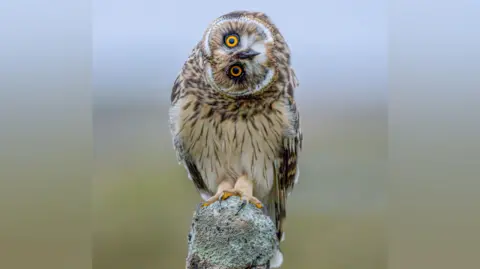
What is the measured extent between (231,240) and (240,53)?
17.6 inches

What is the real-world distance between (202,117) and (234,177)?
209 millimetres

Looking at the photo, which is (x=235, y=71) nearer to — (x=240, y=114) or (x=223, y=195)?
(x=240, y=114)

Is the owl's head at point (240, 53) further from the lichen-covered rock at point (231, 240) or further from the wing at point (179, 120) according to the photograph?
the lichen-covered rock at point (231, 240)

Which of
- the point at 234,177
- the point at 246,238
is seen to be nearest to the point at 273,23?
the point at 234,177

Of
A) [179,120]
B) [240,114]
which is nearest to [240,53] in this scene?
[240,114]

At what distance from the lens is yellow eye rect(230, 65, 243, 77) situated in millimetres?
986

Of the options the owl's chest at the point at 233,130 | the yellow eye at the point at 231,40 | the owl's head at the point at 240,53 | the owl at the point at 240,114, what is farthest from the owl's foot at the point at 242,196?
the yellow eye at the point at 231,40

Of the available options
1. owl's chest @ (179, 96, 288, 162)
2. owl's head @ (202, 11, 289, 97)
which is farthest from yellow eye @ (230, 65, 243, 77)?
owl's chest @ (179, 96, 288, 162)

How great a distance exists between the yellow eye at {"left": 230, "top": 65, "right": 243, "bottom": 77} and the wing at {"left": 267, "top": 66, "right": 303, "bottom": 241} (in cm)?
17

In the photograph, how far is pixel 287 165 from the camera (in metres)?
1.18

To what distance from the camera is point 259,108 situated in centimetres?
108

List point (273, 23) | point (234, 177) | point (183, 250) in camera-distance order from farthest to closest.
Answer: point (183, 250) < point (234, 177) < point (273, 23)

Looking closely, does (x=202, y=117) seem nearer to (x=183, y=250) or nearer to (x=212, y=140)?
(x=212, y=140)

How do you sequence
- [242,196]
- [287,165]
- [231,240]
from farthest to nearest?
[287,165], [242,196], [231,240]
